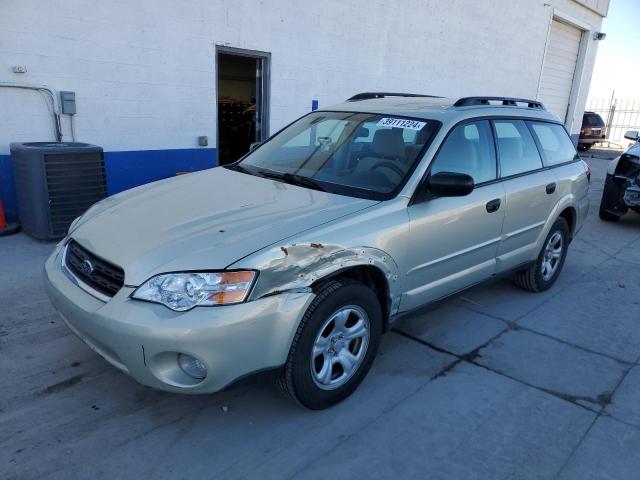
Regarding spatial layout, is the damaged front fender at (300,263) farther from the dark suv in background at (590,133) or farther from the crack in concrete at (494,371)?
the dark suv in background at (590,133)

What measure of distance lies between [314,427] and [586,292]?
3.56 meters

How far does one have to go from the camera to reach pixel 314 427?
279 cm

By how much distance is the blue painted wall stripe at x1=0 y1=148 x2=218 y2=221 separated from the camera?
590 centimetres

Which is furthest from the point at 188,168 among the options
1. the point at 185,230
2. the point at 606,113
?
the point at 606,113

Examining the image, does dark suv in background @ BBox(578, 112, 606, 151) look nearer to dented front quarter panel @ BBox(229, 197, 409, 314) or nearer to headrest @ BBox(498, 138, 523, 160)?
headrest @ BBox(498, 138, 523, 160)

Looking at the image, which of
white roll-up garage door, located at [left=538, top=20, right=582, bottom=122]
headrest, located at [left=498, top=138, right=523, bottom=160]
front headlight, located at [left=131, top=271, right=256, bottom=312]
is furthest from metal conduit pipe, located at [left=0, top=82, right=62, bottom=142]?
white roll-up garage door, located at [left=538, top=20, right=582, bottom=122]

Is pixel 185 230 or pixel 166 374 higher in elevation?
pixel 185 230

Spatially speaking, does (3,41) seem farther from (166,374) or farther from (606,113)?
(606,113)

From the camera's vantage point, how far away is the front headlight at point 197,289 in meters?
2.38

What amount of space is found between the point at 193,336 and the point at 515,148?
3.11 m

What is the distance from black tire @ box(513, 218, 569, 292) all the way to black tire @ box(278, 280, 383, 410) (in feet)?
7.72

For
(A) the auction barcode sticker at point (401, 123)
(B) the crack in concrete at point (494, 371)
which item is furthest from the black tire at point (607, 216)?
(A) the auction barcode sticker at point (401, 123)

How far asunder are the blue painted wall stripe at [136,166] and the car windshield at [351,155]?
322cm

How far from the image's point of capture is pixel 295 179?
3488 mm
